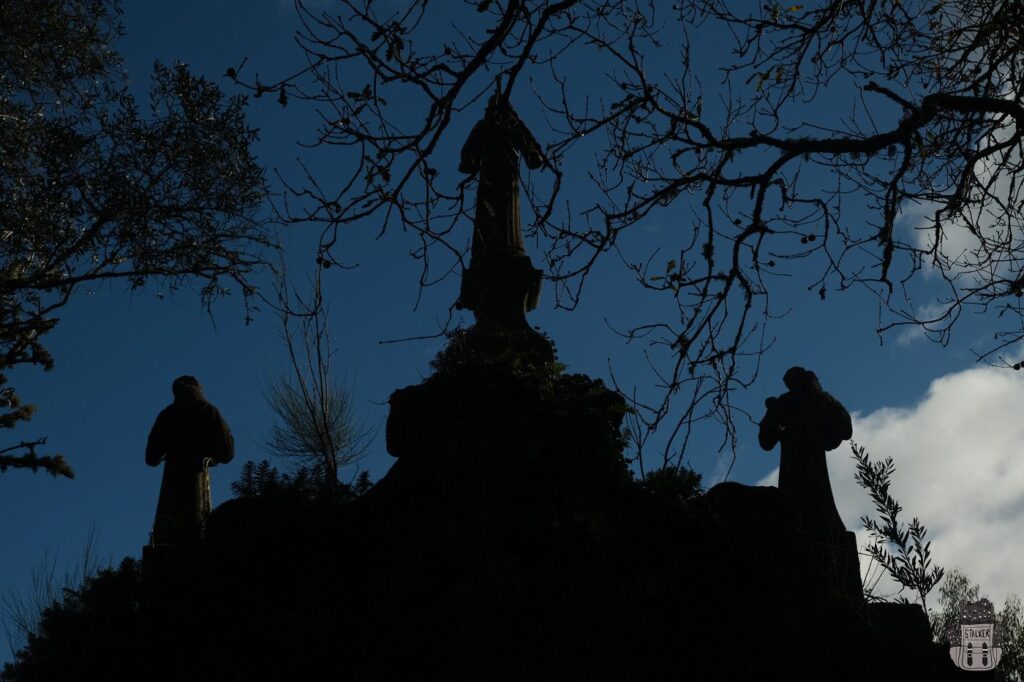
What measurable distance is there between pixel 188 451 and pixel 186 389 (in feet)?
2.50

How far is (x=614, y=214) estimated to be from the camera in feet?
23.0

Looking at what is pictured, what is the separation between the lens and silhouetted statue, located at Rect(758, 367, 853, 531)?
12242mm

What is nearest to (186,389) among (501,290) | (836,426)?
(501,290)

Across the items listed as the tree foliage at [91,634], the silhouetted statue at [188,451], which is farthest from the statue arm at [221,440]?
the tree foliage at [91,634]

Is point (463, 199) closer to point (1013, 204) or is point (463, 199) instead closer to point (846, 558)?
point (1013, 204)

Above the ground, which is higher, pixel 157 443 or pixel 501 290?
pixel 501 290

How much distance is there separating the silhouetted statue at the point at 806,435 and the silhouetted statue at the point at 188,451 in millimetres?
6166

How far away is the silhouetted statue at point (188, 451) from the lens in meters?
12.5

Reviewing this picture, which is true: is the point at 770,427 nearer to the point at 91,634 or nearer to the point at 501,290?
the point at 501,290

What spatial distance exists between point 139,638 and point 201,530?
129 cm

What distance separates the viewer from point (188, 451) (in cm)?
1259

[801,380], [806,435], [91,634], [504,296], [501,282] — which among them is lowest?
[91,634]

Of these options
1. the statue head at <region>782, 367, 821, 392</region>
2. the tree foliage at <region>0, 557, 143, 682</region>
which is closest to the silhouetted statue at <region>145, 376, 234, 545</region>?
the tree foliage at <region>0, 557, 143, 682</region>

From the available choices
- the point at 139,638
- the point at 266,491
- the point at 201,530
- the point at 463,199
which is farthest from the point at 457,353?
the point at 463,199
